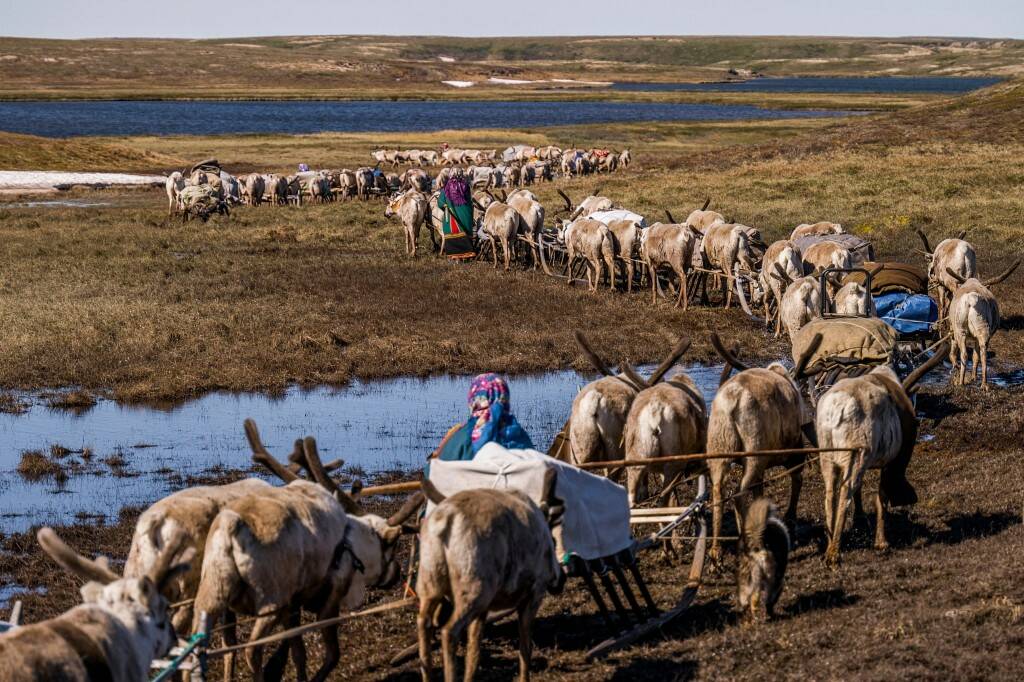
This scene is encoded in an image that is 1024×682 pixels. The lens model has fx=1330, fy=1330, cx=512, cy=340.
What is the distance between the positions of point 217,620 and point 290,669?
5.24 ft

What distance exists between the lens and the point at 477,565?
8.30 m

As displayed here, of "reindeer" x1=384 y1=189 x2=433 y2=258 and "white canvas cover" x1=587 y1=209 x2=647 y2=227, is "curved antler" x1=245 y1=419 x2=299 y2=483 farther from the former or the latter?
"reindeer" x1=384 y1=189 x2=433 y2=258

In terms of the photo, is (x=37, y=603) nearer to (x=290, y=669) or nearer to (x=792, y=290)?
(x=290, y=669)

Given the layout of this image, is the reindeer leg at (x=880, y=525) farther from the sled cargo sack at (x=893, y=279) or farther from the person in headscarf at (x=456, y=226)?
the person in headscarf at (x=456, y=226)

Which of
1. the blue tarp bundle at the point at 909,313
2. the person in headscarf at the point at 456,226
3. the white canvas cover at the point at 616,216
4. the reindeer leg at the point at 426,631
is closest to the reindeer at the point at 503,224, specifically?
the person in headscarf at the point at 456,226

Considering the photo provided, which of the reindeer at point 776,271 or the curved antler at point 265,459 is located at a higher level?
the curved antler at point 265,459

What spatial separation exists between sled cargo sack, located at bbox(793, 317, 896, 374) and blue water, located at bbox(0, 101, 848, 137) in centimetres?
7719

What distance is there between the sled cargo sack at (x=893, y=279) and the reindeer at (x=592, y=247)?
6439 mm

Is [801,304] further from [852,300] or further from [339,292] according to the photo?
[339,292]

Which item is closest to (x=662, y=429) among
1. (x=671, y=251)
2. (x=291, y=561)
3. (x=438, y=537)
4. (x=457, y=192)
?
(x=438, y=537)

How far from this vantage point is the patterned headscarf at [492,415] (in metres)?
10.6

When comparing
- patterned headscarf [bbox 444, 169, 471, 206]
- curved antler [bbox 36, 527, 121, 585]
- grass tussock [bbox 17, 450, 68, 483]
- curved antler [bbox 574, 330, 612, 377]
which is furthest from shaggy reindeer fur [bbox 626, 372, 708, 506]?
patterned headscarf [bbox 444, 169, 471, 206]

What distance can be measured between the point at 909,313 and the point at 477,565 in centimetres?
1428

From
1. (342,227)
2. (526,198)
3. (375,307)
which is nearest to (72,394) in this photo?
(375,307)
